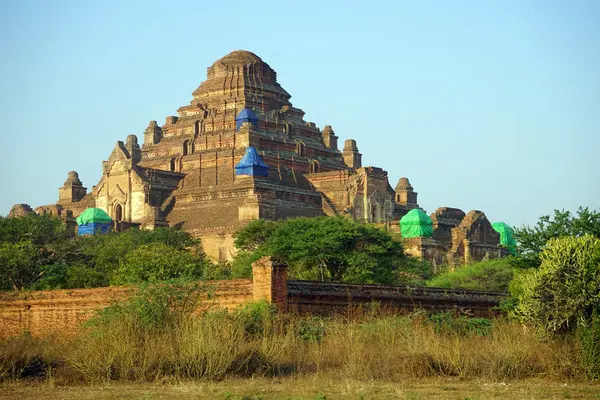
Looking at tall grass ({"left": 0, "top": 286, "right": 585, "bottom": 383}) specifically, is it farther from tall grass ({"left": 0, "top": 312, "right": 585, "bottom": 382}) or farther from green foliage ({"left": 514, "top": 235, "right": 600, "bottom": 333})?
green foliage ({"left": 514, "top": 235, "right": 600, "bottom": 333})

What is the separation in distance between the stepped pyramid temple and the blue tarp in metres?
0.80

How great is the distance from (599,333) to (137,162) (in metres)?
43.3

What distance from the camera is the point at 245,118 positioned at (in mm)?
58250

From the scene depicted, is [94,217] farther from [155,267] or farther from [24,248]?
[155,267]

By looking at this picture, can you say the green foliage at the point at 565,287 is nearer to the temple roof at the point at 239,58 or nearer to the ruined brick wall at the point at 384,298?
the ruined brick wall at the point at 384,298

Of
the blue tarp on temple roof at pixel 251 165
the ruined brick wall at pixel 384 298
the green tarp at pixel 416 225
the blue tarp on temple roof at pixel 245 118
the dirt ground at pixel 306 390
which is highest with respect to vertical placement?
the blue tarp on temple roof at pixel 245 118

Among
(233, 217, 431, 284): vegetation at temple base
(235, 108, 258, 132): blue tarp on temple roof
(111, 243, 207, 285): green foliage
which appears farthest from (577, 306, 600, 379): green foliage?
(235, 108, 258, 132): blue tarp on temple roof

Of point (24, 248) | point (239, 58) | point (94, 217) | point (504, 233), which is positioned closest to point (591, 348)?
point (24, 248)

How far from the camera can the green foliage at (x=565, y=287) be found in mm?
21750

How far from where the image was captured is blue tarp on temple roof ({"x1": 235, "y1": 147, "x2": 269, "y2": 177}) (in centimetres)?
5388

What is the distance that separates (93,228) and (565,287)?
3423 cm

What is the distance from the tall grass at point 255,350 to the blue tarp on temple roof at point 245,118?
35.9 metres

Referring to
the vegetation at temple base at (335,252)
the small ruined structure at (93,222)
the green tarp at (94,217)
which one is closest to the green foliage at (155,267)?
the vegetation at temple base at (335,252)

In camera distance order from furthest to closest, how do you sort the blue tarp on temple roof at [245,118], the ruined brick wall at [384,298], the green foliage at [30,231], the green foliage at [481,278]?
the blue tarp on temple roof at [245,118], the green foliage at [30,231], the green foliage at [481,278], the ruined brick wall at [384,298]
